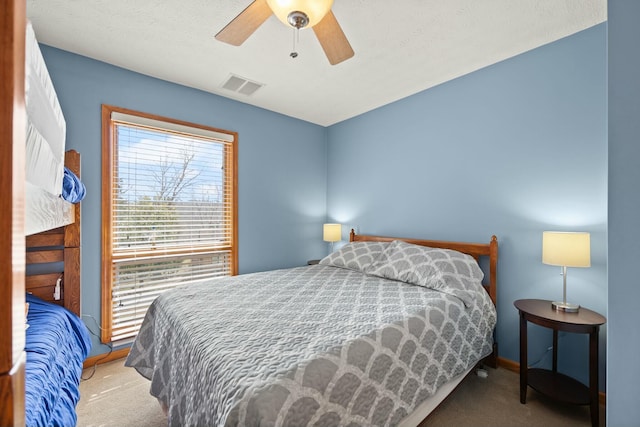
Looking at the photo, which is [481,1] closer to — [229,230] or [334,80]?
[334,80]

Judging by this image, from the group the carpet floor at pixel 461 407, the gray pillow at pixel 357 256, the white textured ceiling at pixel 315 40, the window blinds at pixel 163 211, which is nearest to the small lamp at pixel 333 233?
the gray pillow at pixel 357 256

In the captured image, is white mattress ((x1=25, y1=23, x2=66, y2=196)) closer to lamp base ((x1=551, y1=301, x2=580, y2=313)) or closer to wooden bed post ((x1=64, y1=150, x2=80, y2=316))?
wooden bed post ((x1=64, y1=150, x2=80, y2=316))

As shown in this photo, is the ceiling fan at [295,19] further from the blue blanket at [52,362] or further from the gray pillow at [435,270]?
the blue blanket at [52,362]

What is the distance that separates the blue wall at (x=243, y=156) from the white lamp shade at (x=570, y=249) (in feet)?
9.03

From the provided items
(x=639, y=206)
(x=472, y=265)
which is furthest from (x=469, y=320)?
(x=639, y=206)

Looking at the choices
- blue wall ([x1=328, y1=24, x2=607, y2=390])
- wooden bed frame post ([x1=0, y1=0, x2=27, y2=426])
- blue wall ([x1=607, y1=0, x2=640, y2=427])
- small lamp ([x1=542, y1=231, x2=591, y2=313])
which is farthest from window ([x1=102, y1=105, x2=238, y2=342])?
blue wall ([x1=607, y1=0, x2=640, y2=427])

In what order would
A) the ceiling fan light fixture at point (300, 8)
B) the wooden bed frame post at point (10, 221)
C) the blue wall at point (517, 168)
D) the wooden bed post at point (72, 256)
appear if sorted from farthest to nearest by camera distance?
the wooden bed post at point (72, 256) < the blue wall at point (517, 168) < the ceiling fan light fixture at point (300, 8) < the wooden bed frame post at point (10, 221)

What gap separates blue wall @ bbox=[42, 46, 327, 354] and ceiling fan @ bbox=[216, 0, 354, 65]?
1.50m

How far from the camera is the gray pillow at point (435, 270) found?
214cm

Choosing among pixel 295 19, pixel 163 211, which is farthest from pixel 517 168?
pixel 163 211

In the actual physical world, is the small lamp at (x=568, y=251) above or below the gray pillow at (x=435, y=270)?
above

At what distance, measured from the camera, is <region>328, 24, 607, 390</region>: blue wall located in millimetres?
1995

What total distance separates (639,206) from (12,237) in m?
1.32

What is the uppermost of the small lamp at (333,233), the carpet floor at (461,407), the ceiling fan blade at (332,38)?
the ceiling fan blade at (332,38)
